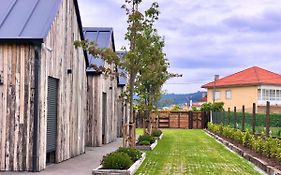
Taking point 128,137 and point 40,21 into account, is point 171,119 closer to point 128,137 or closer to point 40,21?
point 128,137

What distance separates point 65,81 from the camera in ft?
53.5

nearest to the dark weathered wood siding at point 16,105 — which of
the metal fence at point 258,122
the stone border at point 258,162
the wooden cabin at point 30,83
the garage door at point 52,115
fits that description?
→ the wooden cabin at point 30,83

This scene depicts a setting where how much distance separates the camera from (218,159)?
18.1 m

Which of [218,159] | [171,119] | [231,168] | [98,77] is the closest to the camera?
[231,168]

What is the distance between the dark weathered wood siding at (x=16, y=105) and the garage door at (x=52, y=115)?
4.86ft

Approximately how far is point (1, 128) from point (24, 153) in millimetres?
865

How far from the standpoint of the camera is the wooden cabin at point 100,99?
23.1 metres

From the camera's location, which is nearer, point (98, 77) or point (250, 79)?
point (98, 77)

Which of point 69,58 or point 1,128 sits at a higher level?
point 69,58

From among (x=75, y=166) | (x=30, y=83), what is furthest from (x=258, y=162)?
(x=30, y=83)

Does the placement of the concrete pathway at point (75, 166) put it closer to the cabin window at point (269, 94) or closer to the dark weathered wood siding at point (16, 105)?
the dark weathered wood siding at point (16, 105)

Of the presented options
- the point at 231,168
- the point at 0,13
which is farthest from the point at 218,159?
the point at 0,13

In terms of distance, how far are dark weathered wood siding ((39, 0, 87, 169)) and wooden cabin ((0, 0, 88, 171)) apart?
0.03 meters

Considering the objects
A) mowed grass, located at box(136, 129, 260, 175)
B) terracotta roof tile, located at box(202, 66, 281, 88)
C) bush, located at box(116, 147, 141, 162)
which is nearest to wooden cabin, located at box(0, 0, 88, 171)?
bush, located at box(116, 147, 141, 162)
